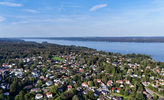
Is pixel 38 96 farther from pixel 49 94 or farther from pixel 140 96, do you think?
pixel 140 96

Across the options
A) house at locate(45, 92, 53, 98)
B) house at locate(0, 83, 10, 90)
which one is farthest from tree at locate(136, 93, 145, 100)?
house at locate(0, 83, 10, 90)

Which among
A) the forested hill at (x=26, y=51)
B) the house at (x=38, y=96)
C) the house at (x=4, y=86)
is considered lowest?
the house at (x=38, y=96)

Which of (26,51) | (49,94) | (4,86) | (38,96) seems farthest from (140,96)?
(26,51)

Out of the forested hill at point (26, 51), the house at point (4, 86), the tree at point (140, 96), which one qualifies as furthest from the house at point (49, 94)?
the forested hill at point (26, 51)

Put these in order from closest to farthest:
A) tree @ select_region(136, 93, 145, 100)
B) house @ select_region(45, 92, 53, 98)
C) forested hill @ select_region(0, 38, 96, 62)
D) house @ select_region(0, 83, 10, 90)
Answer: tree @ select_region(136, 93, 145, 100)
house @ select_region(45, 92, 53, 98)
house @ select_region(0, 83, 10, 90)
forested hill @ select_region(0, 38, 96, 62)

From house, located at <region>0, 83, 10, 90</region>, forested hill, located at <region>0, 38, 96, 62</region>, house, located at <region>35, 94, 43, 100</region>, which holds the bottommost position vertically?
house, located at <region>35, 94, 43, 100</region>

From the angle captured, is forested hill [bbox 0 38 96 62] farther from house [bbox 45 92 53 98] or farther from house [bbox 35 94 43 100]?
house [bbox 45 92 53 98]

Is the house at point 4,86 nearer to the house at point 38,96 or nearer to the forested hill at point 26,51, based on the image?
the house at point 38,96

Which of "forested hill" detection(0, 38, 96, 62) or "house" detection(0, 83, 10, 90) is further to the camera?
"forested hill" detection(0, 38, 96, 62)

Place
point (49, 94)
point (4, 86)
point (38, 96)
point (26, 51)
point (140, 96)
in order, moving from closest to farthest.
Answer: point (140, 96) → point (38, 96) → point (49, 94) → point (4, 86) → point (26, 51)

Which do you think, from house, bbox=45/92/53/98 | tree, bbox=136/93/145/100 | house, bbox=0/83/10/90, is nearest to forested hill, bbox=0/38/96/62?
house, bbox=0/83/10/90

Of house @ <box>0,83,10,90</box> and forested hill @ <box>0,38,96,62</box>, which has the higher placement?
forested hill @ <box>0,38,96,62</box>

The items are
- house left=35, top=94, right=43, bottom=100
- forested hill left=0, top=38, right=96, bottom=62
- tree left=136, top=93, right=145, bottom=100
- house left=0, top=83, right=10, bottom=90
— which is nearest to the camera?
tree left=136, top=93, right=145, bottom=100

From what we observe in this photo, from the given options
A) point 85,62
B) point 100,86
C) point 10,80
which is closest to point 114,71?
point 100,86
